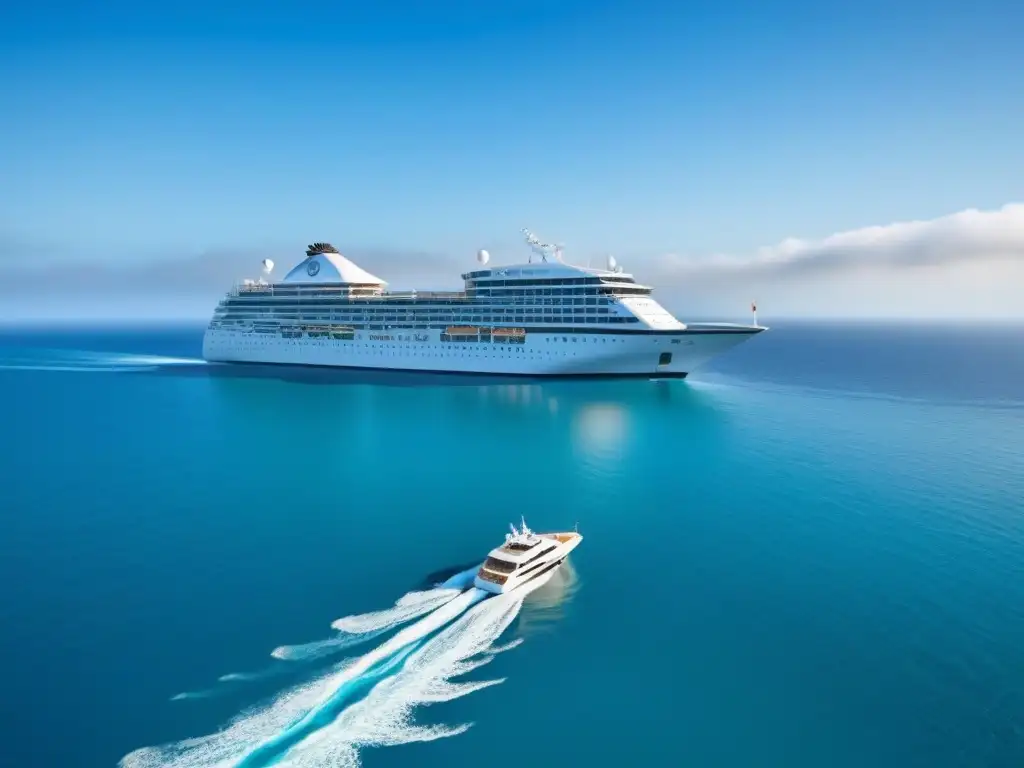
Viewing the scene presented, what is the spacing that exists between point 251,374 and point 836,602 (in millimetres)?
75306

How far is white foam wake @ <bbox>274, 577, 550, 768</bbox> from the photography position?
12.8 m

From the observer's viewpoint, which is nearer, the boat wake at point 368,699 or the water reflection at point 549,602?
the boat wake at point 368,699

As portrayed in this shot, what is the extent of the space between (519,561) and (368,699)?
22.2 ft

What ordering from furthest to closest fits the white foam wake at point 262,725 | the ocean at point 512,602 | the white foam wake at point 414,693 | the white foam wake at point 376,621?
the white foam wake at point 376,621
the ocean at point 512,602
the white foam wake at point 414,693
the white foam wake at point 262,725

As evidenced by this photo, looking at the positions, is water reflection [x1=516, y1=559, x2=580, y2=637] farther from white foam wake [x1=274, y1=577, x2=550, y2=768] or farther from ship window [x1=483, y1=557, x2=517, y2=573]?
ship window [x1=483, y1=557, x2=517, y2=573]

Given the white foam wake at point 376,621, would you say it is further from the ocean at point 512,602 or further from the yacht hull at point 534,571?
the yacht hull at point 534,571

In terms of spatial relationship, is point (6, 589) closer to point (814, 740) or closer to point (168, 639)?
point (168, 639)

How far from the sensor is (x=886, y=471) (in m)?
33.7

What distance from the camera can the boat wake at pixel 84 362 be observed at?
87.1 m

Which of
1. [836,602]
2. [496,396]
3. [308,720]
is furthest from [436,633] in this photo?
[496,396]

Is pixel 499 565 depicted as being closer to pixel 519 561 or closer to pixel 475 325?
pixel 519 561

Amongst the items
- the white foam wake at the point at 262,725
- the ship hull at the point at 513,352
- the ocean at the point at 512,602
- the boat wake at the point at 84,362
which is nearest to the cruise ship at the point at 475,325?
the ship hull at the point at 513,352

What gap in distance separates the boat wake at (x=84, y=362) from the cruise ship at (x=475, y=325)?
10244 mm

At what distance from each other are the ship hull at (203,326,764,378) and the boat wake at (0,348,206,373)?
47.4 ft
